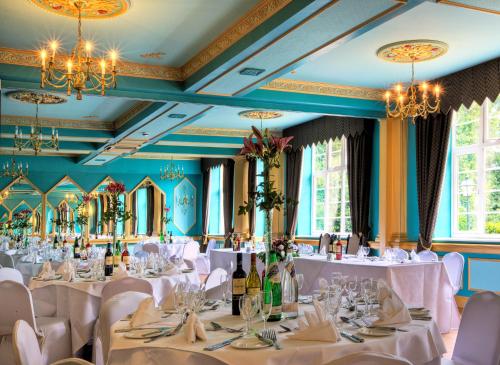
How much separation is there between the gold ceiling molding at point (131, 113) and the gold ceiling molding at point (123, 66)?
1706 mm

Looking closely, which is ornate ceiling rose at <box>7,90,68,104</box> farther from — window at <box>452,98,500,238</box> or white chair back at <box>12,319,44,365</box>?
white chair back at <box>12,319,44,365</box>

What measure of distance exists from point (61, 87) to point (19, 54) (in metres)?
0.63

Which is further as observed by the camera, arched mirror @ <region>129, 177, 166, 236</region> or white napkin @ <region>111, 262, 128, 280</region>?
arched mirror @ <region>129, 177, 166, 236</region>

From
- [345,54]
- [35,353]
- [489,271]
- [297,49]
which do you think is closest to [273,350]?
[35,353]

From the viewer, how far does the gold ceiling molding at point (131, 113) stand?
10.0 metres

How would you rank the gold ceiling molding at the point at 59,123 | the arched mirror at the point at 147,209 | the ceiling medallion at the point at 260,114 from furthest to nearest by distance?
1. the arched mirror at the point at 147,209
2. the gold ceiling molding at the point at 59,123
3. the ceiling medallion at the point at 260,114

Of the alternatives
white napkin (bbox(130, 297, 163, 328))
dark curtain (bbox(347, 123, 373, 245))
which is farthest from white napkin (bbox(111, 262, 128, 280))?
dark curtain (bbox(347, 123, 373, 245))

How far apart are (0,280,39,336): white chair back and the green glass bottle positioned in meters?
2.15

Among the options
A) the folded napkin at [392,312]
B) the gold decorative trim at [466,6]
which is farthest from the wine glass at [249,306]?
the gold decorative trim at [466,6]

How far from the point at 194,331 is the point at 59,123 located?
34.6 ft

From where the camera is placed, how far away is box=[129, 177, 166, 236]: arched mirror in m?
17.6

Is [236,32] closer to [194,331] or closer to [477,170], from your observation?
[194,331]

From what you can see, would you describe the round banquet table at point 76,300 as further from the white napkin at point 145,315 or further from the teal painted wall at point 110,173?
the teal painted wall at point 110,173

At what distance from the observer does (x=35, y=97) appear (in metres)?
9.73
